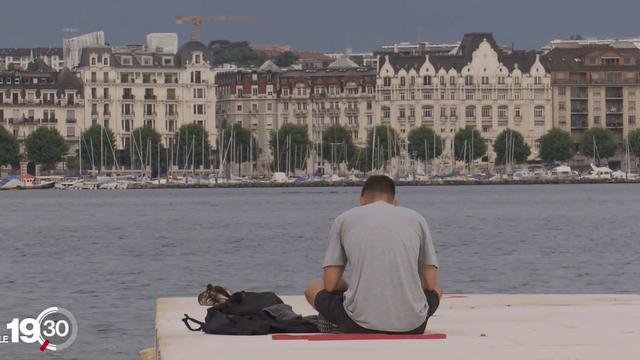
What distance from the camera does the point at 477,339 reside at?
18.0 metres

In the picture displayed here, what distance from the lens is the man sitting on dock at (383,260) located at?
1745cm

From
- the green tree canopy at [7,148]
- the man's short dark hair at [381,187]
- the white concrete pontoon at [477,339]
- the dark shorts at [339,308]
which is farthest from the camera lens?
the green tree canopy at [7,148]

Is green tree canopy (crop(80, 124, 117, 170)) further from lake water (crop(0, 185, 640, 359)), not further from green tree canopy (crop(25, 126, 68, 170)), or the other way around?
lake water (crop(0, 185, 640, 359))

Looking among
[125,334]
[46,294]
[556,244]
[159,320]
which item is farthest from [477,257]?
[159,320]

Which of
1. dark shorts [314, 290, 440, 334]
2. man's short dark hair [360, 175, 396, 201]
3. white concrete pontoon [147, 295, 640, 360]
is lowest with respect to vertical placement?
white concrete pontoon [147, 295, 640, 360]

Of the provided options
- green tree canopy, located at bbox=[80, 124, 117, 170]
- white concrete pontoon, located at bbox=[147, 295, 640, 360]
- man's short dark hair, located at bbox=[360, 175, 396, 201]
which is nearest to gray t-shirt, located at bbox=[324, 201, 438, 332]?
man's short dark hair, located at bbox=[360, 175, 396, 201]

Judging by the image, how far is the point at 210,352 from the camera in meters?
16.9

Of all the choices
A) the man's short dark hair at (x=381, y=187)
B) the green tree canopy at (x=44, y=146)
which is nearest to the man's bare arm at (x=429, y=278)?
the man's short dark hair at (x=381, y=187)

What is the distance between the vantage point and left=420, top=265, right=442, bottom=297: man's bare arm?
58.6 feet

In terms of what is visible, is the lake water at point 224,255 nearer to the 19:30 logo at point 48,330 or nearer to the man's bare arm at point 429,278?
the 19:30 logo at point 48,330

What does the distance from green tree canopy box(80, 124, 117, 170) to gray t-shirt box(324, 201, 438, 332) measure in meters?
177

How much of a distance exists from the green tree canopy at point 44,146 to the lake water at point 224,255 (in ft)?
252

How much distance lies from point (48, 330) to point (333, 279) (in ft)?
46.1

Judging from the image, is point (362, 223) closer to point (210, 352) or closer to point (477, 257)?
point (210, 352)
